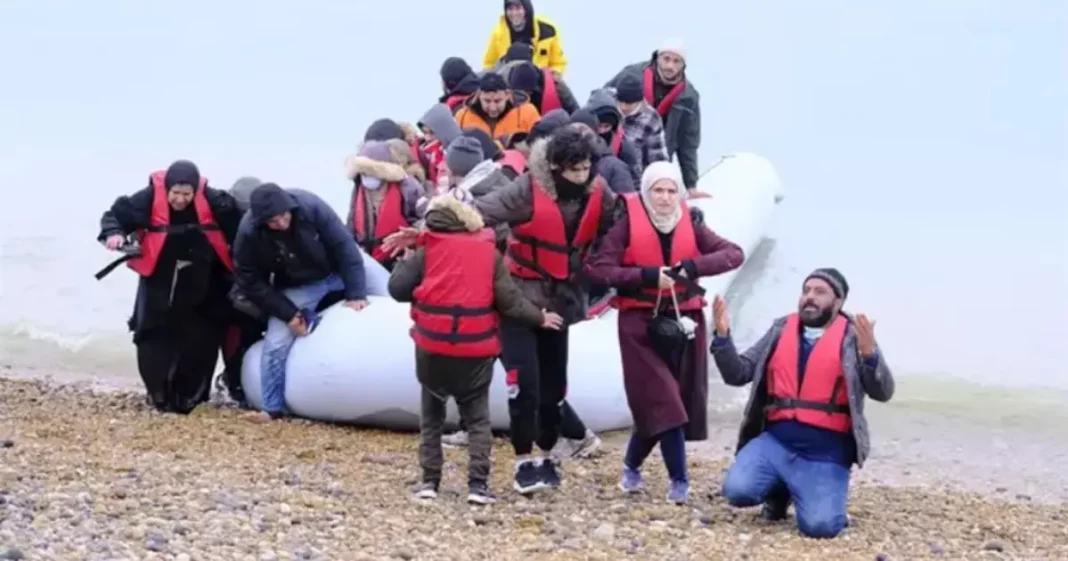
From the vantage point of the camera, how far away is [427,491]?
5.96 m

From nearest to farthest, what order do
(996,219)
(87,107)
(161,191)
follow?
(161,191) → (996,219) → (87,107)

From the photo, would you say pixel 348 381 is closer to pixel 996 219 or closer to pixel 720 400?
pixel 720 400

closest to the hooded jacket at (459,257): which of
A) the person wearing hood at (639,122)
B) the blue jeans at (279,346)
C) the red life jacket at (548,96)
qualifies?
the blue jeans at (279,346)

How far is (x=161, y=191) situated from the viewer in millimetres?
7445

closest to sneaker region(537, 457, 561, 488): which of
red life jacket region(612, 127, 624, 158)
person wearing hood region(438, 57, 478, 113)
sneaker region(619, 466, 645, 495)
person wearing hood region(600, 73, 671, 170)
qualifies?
sneaker region(619, 466, 645, 495)

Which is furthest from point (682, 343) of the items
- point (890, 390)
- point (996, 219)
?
point (996, 219)

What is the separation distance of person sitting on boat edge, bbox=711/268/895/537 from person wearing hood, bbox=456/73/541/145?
2707 millimetres

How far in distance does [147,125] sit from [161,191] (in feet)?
71.2

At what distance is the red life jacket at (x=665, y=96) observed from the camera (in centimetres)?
921

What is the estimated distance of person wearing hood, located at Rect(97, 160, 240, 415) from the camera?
7449 millimetres

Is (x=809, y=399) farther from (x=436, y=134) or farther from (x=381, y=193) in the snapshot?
(x=436, y=134)

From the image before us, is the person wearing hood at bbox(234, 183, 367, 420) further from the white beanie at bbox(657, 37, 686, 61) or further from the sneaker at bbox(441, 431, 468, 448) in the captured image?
the white beanie at bbox(657, 37, 686, 61)

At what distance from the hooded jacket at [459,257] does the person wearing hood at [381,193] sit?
195 cm

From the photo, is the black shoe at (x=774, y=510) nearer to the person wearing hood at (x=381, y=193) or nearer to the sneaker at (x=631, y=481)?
the sneaker at (x=631, y=481)
